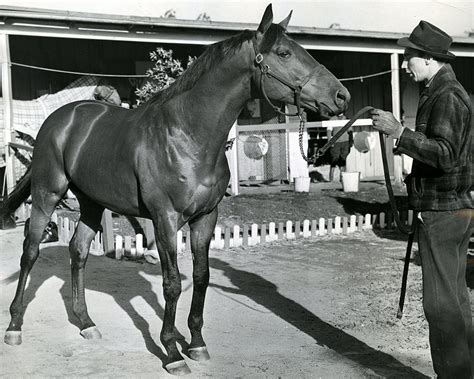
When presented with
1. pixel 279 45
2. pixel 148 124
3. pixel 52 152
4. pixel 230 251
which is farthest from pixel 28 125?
pixel 279 45

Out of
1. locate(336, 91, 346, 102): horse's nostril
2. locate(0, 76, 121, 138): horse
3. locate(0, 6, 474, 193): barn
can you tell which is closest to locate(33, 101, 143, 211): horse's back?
locate(336, 91, 346, 102): horse's nostril

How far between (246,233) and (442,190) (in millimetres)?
6505

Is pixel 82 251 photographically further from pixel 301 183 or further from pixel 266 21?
pixel 301 183

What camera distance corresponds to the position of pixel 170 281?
15.1 ft

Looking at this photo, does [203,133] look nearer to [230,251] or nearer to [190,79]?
[190,79]

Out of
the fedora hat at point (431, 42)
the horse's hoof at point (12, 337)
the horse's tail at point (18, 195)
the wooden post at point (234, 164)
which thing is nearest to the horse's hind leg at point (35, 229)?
the horse's hoof at point (12, 337)

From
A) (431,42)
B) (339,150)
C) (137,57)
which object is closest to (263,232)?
(339,150)

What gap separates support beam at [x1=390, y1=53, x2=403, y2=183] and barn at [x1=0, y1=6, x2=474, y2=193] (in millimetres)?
23

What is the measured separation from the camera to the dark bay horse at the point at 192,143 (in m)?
4.25

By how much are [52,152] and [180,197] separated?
5.62 feet

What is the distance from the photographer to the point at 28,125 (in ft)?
38.6

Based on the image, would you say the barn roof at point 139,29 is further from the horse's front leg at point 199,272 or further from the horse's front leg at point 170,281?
the horse's front leg at point 170,281

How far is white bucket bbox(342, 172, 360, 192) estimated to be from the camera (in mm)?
14602

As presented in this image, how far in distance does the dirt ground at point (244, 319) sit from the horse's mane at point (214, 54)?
1.97 metres
